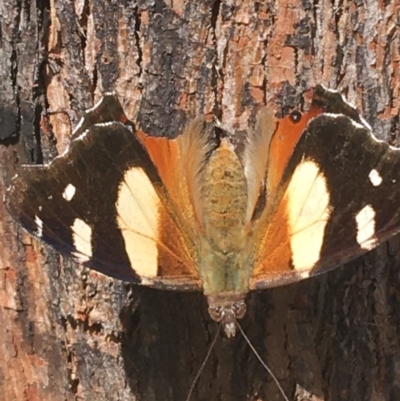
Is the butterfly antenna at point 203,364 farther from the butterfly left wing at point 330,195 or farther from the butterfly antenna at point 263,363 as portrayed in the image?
the butterfly left wing at point 330,195

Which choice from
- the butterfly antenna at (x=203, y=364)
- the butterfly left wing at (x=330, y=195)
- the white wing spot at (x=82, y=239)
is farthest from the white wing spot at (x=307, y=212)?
the white wing spot at (x=82, y=239)

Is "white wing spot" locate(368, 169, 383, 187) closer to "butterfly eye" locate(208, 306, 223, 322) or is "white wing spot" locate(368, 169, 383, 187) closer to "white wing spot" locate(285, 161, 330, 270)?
"white wing spot" locate(285, 161, 330, 270)

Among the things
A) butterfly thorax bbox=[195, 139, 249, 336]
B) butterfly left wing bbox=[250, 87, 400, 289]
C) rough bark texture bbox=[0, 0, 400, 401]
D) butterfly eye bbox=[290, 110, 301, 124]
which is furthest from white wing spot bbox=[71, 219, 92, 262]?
butterfly eye bbox=[290, 110, 301, 124]

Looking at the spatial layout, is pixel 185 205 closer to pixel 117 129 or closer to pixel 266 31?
pixel 117 129

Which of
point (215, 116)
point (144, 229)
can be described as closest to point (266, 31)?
point (215, 116)

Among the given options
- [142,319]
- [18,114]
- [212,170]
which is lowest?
[142,319]

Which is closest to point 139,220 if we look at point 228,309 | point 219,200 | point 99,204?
point 99,204
